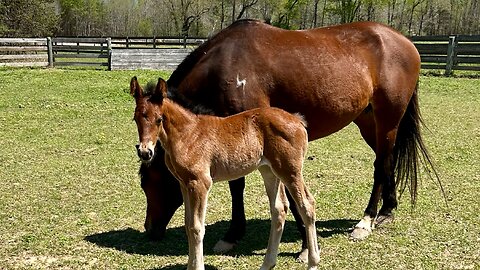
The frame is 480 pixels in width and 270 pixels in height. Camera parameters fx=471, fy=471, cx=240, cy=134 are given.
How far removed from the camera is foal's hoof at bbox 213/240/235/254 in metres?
4.45

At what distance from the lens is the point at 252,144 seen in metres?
3.60

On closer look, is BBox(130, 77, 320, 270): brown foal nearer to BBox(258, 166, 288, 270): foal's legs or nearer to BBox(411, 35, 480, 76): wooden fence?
BBox(258, 166, 288, 270): foal's legs

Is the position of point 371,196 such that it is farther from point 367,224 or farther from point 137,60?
point 137,60

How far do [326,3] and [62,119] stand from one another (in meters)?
46.1

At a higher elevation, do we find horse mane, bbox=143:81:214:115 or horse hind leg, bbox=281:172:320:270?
horse mane, bbox=143:81:214:115

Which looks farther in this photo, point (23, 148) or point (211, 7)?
point (211, 7)

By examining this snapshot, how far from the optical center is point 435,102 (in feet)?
43.2

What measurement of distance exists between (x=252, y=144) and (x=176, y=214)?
2.22m

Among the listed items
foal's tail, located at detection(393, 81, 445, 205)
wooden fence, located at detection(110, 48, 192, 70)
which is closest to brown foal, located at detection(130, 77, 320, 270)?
foal's tail, located at detection(393, 81, 445, 205)

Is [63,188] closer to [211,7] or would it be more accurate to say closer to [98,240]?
[98,240]

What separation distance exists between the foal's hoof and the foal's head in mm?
1630

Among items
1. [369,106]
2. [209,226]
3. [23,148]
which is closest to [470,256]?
[369,106]

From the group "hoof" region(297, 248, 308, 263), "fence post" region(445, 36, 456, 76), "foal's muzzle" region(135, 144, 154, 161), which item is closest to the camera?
"foal's muzzle" region(135, 144, 154, 161)

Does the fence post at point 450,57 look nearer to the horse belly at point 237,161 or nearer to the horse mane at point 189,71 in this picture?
the horse mane at point 189,71
